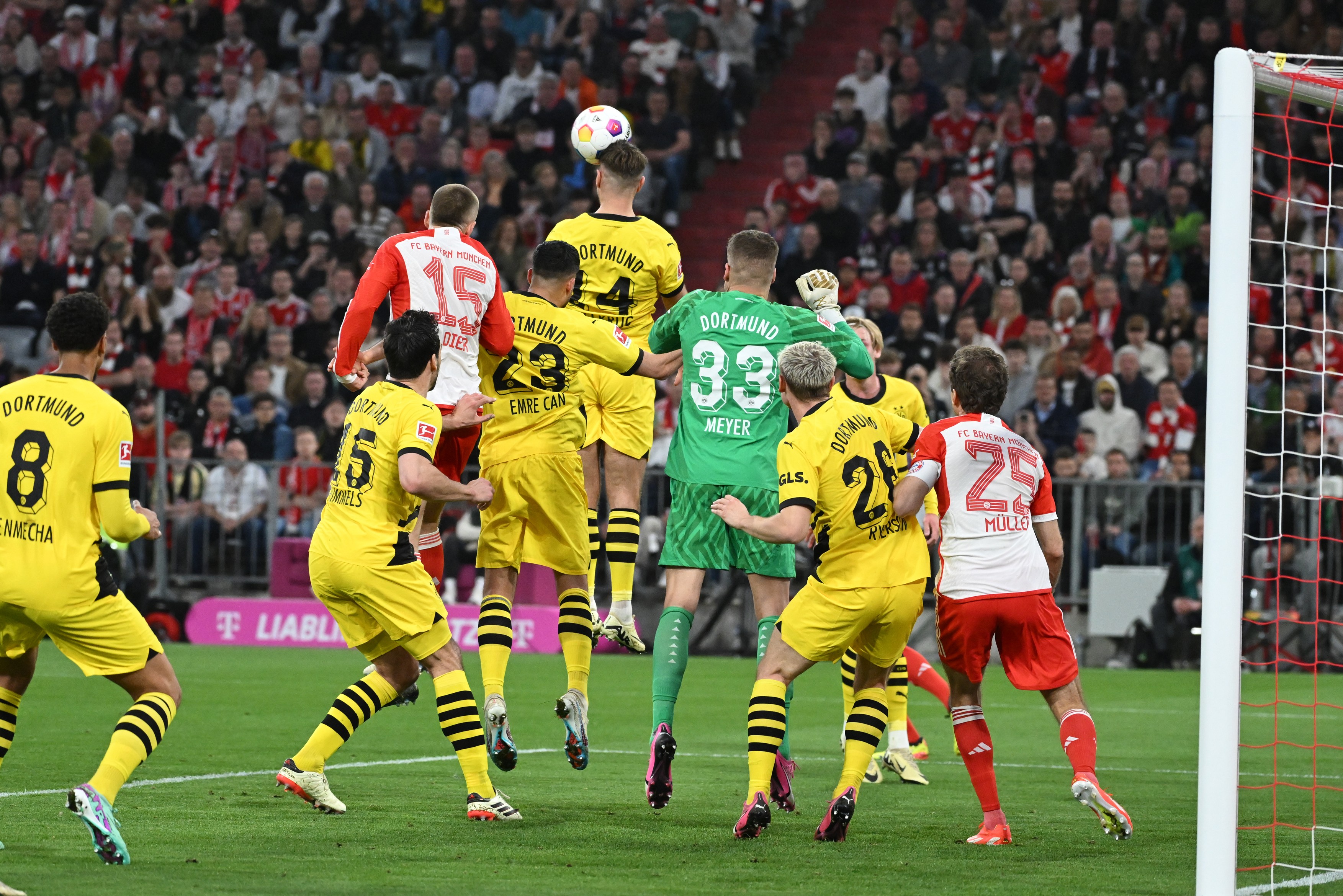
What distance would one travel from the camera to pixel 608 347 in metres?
8.53

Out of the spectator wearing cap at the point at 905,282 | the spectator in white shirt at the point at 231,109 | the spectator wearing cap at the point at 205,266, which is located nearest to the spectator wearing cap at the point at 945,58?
the spectator wearing cap at the point at 905,282

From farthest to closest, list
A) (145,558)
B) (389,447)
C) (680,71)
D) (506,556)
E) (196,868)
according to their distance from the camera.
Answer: (680,71) → (145,558) → (506,556) → (389,447) → (196,868)

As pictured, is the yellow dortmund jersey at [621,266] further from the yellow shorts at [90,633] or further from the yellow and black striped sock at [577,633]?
the yellow shorts at [90,633]

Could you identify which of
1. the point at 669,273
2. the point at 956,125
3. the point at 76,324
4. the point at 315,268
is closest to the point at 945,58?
the point at 956,125

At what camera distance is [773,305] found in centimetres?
827

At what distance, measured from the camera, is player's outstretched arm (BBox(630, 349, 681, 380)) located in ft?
27.8

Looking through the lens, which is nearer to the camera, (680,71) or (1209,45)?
(1209,45)

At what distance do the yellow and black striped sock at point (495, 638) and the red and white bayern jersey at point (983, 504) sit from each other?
238 cm

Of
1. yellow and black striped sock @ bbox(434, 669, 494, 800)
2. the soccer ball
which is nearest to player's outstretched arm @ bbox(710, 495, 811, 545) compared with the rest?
yellow and black striped sock @ bbox(434, 669, 494, 800)

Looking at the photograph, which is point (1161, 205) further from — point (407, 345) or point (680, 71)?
point (407, 345)

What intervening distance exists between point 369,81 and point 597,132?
14678 mm

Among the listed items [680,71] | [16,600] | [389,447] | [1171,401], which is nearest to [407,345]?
[389,447]

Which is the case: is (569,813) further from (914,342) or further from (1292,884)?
(914,342)

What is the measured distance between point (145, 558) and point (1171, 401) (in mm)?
11005
